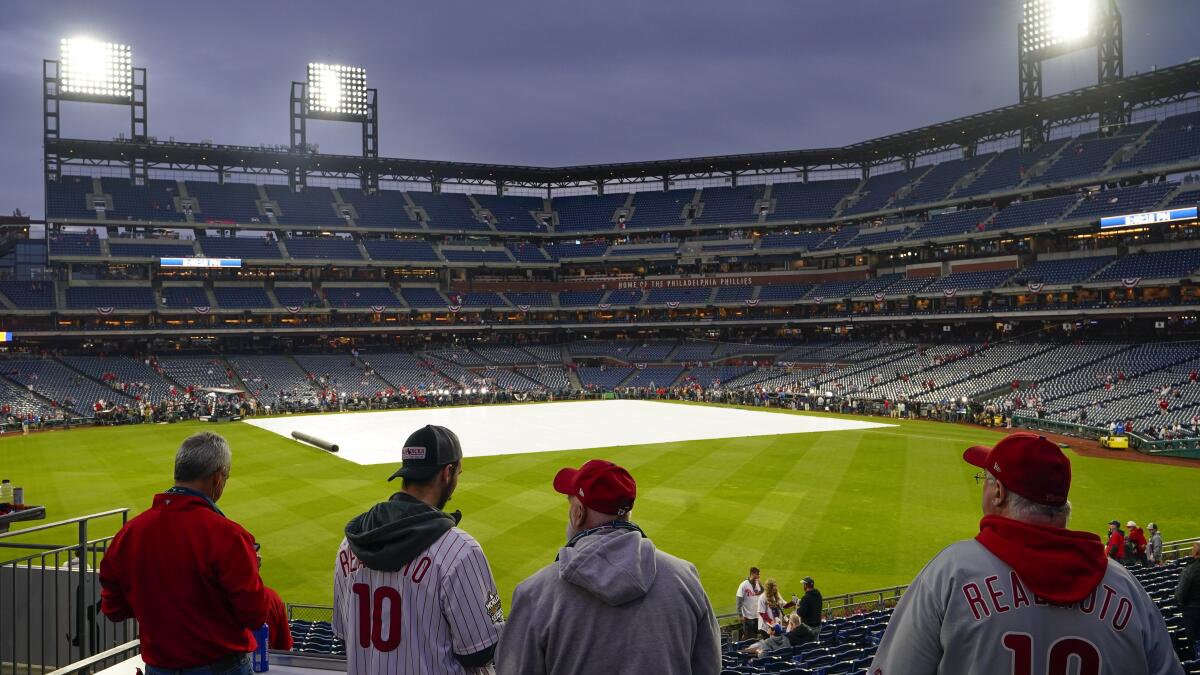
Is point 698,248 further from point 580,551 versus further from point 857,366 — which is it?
point 580,551

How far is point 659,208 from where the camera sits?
9569 cm

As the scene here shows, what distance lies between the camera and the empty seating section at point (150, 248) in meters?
71.9

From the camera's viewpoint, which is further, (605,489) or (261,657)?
(261,657)

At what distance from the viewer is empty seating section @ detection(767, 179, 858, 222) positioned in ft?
284

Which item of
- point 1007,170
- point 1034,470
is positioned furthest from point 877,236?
point 1034,470

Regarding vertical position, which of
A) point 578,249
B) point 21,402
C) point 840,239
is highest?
point 578,249

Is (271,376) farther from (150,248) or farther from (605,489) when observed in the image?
(605,489)

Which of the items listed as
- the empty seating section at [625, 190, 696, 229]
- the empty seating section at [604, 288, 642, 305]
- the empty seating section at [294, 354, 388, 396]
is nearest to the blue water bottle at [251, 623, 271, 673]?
the empty seating section at [294, 354, 388, 396]

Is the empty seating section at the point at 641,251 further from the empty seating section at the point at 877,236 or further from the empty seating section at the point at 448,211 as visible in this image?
the empty seating section at the point at 877,236

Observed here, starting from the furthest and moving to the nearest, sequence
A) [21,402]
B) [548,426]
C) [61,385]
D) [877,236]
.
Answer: [877,236] → [61,385] → [21,402] → [548,426]

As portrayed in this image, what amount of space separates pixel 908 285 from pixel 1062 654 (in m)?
73.6

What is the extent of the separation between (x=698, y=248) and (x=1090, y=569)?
88.3 meters

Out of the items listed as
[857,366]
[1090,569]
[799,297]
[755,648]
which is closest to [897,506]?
[755,648]

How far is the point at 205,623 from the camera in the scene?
13.8 ft
